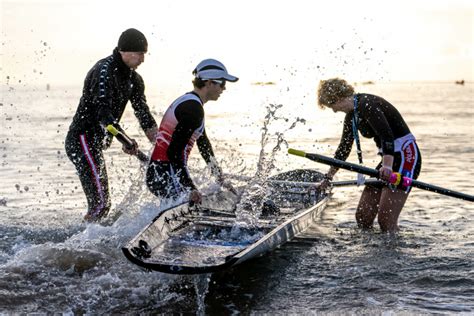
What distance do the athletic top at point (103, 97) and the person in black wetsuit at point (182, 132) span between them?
67 centimetres

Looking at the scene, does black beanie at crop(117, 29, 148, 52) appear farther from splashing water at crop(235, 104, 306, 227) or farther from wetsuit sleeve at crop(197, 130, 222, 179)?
splashing water at crop(235, 104, 306, 227)

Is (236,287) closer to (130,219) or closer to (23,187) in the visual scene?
(130,219)

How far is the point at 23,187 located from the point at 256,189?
232 inches

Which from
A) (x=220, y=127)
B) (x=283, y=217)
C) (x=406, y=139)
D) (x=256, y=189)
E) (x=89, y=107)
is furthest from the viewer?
A: (x=220, y=127)

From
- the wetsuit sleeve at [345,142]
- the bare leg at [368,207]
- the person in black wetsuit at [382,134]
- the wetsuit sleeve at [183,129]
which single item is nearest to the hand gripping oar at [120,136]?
the wetsuit sleeve at [183,129]

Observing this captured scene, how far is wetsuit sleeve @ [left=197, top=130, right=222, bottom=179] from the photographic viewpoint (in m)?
7.45

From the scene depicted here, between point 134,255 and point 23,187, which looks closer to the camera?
point 134,255

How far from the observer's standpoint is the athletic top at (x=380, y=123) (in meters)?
7.35

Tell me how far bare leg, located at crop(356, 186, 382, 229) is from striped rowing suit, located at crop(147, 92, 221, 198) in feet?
9.74

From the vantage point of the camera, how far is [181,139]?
21.6ft

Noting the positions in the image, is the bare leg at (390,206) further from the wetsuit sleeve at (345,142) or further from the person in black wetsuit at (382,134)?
the wetsuit sleeve at (345,142)

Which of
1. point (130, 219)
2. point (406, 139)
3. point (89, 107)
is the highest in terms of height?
point (89, 107)

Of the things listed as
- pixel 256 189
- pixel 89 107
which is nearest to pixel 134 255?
pixel 89 107

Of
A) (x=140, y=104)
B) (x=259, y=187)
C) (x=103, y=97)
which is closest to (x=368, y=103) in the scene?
(x=259, y=187)
